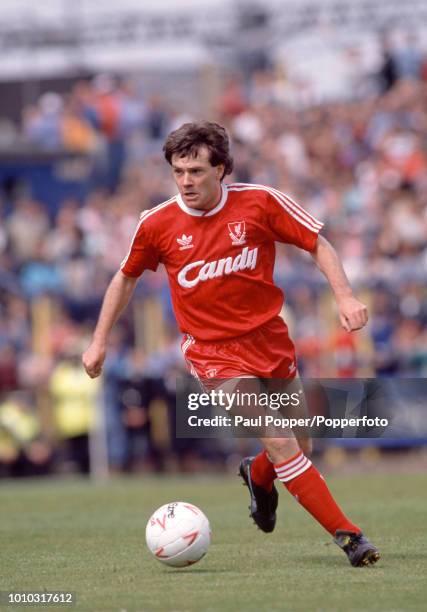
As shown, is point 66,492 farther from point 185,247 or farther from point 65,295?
point 185,247

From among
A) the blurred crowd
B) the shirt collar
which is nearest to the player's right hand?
the shirt collar

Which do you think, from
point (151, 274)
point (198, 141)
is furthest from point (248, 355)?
point (151, 274)

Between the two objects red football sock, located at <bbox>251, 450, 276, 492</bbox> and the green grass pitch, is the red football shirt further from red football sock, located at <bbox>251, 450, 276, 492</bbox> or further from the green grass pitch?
the green grass pitch

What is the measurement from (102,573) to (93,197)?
1557 cm

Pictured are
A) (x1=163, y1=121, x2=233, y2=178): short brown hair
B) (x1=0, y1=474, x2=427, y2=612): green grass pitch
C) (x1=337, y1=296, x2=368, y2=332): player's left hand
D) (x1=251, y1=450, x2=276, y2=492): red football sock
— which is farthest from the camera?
(x1=251, y1=450, x2=276, y2=492): red football sock

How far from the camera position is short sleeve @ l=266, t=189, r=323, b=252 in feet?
26.1

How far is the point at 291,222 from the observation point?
315 inches

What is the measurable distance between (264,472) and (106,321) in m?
1.37

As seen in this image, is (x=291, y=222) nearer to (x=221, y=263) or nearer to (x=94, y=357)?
(x=221, y=263)

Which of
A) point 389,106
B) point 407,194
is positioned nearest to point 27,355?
point 407,194

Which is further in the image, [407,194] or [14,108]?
[14,108]

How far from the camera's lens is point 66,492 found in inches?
599

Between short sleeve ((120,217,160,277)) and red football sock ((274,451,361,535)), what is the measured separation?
139 cm

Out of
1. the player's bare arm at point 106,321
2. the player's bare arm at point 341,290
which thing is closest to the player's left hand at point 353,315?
the player's bare arm at point 341,290
